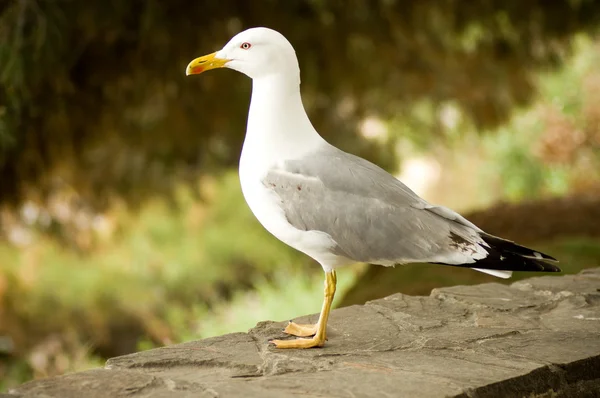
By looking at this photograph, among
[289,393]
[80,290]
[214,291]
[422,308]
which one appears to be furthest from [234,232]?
[289,393]

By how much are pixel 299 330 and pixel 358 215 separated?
497mm

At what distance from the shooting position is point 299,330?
254 centimetres

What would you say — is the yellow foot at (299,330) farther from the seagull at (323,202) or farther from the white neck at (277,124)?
the white neck at (277,124)

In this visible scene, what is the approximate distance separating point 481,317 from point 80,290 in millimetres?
6130

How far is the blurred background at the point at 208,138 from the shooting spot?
4281mm

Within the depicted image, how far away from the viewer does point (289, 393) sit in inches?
78.7

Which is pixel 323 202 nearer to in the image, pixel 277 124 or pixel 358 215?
pixel 358 215

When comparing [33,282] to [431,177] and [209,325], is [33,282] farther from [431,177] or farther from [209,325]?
[431,177]

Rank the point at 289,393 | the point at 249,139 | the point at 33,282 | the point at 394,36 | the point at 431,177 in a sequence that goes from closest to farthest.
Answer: the point at 289,393 < the point at 249,139 < the point at 394,36 < the point at 33,282 < the point at 431,177

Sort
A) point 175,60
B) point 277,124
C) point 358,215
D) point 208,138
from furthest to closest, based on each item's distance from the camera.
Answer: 1. point 208,138
2. point 175,60
3. point 277,124
4. point 358,215

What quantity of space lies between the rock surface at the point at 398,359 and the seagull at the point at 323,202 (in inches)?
6.6

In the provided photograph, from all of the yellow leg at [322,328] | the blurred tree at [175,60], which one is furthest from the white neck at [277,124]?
the blurred tree at [175,60]

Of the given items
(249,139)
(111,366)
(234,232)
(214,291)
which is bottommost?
(111,366)

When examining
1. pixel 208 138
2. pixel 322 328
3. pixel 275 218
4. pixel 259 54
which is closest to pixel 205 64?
pixel 259 54
